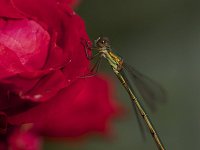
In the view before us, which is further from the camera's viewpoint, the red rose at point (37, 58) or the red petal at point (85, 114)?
the red petal at point (85, 114)

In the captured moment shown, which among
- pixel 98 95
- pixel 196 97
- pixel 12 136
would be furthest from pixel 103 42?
pixel 196 97

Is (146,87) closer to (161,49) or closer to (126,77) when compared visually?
(126,77)

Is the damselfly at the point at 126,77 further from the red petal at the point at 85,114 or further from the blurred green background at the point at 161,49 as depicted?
the blurred green background at the point at 161,49

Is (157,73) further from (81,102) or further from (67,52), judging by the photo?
(67,52)

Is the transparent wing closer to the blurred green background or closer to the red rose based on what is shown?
the red rose

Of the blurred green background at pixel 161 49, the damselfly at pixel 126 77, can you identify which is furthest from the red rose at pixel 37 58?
the blurred green background at pixel 161 49

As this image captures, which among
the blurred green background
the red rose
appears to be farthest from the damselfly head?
the blurred green background

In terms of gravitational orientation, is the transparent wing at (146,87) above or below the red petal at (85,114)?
above
